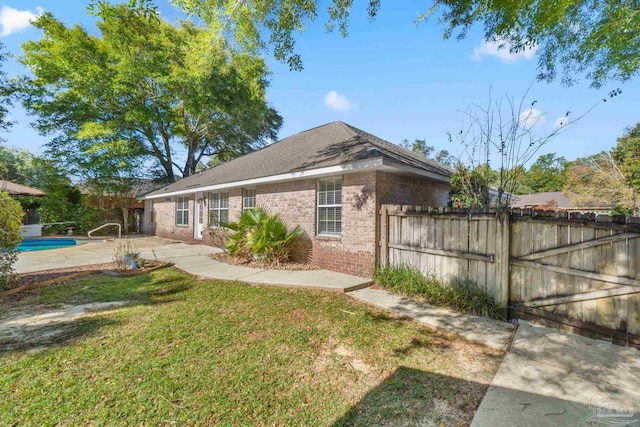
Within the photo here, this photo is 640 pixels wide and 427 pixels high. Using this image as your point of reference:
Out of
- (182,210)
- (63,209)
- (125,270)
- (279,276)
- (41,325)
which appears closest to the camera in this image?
(41,325)

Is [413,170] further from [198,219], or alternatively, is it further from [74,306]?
[198,219]

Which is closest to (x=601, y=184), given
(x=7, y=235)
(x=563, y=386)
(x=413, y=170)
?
(x=413, y=170)

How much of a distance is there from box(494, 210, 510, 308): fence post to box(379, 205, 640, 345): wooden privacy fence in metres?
0.01

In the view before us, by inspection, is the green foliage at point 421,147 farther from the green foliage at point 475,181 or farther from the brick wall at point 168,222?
the green foliage at point 475,181

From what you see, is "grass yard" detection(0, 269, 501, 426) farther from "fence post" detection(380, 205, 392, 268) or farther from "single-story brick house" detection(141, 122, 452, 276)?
"single-story brick house" detection(141, 122, 452, 276)

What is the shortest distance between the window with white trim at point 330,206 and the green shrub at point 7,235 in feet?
23.3

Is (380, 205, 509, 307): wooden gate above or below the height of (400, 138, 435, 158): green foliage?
below

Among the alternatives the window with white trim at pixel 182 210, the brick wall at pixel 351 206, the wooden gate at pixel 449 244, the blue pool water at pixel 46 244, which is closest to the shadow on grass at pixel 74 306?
the brick wall at pixel 351 206

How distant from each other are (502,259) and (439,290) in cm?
128

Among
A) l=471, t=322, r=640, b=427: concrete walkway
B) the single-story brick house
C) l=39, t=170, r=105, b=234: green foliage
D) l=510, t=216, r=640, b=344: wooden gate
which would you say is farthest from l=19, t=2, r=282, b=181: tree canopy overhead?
l=471, t=322, r=640, b=427: concrete walkway

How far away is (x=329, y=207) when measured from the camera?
26.9 ft

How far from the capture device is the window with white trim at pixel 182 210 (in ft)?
50.3

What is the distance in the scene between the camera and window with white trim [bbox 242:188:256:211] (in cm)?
1087

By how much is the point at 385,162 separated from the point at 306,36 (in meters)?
4.49
